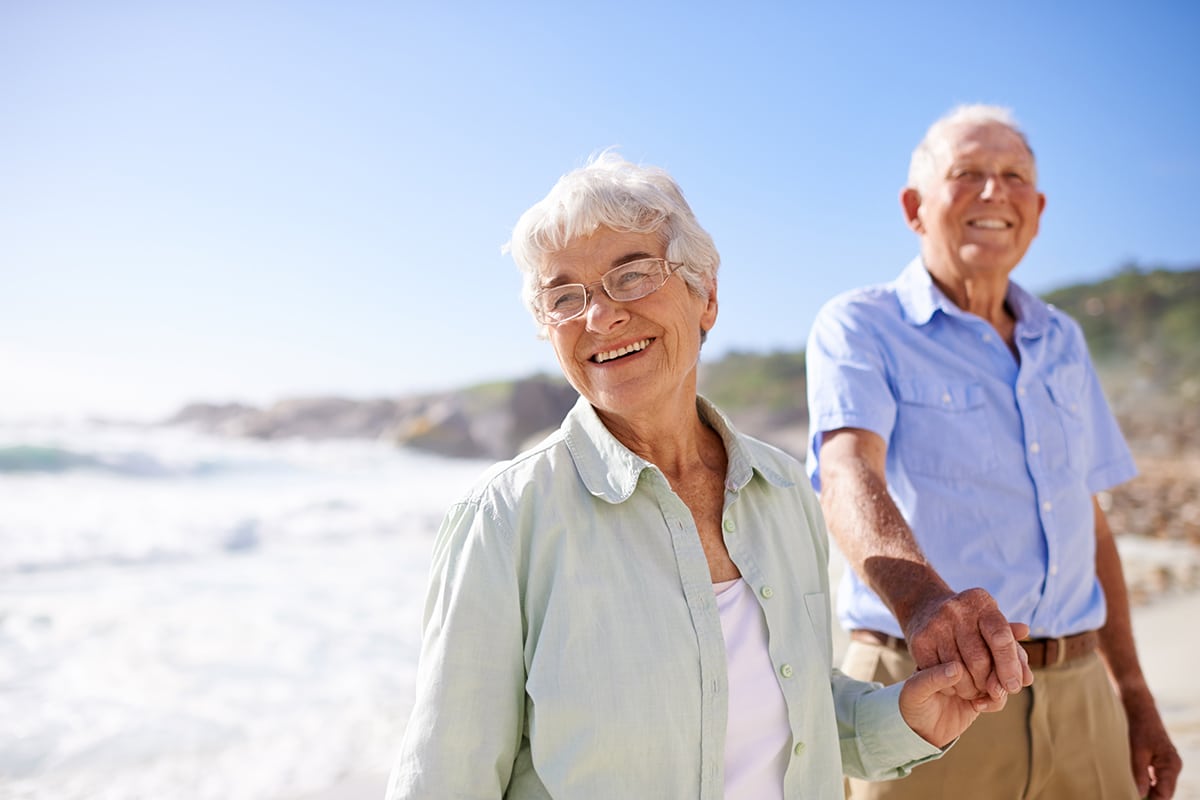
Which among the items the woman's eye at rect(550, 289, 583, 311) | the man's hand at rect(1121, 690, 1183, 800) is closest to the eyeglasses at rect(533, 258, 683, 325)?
the woman's eye at rect(550, 289, 583, 311)

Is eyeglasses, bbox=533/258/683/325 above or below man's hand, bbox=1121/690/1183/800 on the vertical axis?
above

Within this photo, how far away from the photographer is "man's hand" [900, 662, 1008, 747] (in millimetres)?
1434

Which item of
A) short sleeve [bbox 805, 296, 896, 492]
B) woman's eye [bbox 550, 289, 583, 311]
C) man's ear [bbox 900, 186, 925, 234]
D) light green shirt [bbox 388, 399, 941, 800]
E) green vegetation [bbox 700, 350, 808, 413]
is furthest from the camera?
green vegetation [bbox 700, 350, 808, 413]

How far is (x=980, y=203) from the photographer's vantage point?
7.16 ft

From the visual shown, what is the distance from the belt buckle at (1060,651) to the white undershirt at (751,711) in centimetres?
93

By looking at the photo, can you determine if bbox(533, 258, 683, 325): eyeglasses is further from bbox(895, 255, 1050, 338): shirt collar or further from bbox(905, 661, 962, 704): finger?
bbox(895, 255, 1050, 338): shirt collar

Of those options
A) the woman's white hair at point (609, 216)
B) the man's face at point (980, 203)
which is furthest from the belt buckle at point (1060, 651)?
the woman's white hair at point (609, 216)

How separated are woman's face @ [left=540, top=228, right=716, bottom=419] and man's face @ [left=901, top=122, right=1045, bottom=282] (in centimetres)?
99

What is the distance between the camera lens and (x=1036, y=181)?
90.8 inches

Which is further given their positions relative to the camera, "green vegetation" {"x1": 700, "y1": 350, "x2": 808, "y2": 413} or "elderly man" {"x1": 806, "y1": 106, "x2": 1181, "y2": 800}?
"green vegetation" {"x1": 700, "y1": 350, "x2": 808, "y2": 413}

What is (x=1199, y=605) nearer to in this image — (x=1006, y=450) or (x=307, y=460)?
(x=1006, y=450)

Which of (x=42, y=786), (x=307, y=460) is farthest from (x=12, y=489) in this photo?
(x=42, y=786)

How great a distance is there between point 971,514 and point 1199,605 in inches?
178

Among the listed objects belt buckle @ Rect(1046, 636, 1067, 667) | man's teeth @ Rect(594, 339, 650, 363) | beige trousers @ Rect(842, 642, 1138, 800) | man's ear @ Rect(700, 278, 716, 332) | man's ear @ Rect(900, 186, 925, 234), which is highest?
man's ear @ Rect(900, 186, 925, 234)
